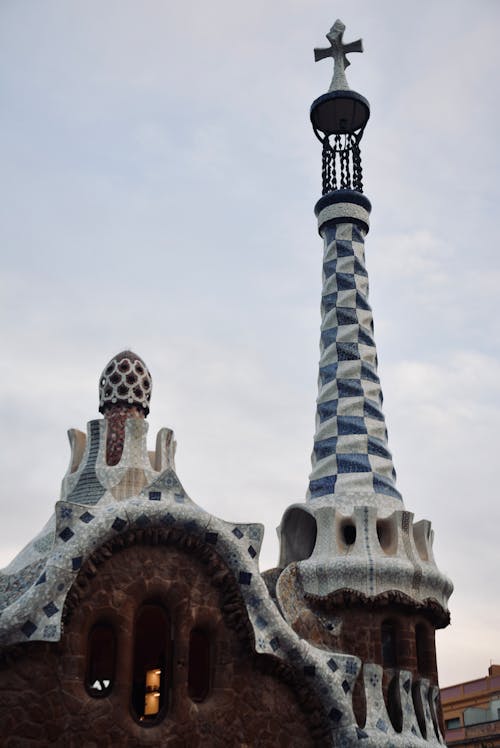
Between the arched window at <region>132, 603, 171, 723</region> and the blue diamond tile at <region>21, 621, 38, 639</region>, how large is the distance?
112 cm

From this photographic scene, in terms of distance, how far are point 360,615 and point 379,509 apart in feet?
4.49

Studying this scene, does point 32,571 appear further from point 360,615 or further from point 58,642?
point 360,615

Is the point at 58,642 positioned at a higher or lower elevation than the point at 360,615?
lower

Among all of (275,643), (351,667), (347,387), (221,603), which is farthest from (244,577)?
(347,387)

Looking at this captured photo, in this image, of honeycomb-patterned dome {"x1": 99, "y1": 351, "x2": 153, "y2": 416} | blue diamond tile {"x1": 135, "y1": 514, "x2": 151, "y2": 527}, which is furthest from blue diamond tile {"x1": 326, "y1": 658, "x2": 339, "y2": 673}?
honeycomb-patterned dome {"x1": 99, "y1": 351, "x2": 153, "y2": 416}

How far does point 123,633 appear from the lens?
9.09m

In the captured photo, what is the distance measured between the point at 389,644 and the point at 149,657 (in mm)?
2786

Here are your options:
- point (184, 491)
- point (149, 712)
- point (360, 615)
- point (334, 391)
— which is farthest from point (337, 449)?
point (149, 712)

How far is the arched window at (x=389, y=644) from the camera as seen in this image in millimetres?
11164

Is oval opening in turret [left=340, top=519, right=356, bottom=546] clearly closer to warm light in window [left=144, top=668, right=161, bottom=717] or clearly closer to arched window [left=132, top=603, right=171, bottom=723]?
arched window [left=132, top=603, right=171, bottom=723]

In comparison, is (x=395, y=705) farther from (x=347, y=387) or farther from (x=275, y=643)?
(x=347, y=387)

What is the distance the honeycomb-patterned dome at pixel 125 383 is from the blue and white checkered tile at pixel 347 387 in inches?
96.9

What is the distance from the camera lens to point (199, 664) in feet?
31.8

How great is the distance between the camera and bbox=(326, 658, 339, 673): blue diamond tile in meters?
10.1
